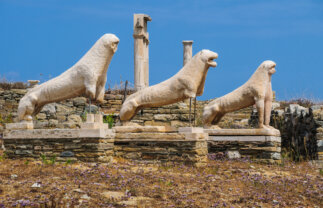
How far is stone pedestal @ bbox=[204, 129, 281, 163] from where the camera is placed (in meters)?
10.8

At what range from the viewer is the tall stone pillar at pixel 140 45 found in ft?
64.7

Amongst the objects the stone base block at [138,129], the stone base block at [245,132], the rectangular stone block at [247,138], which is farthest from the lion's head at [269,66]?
the stone base block at [138,129]

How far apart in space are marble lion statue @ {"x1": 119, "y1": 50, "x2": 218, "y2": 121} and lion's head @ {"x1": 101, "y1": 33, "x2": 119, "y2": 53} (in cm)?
139

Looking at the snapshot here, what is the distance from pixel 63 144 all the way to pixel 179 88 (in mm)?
2595

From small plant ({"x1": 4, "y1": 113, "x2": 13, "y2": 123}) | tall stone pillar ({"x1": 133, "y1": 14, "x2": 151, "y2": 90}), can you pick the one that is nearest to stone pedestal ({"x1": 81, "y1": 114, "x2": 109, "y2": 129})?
small plant ({"x1": 4, "y1": 113, "x2": 13, "y2": 123})

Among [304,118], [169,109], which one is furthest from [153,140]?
[169,109]

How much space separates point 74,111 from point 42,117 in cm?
116

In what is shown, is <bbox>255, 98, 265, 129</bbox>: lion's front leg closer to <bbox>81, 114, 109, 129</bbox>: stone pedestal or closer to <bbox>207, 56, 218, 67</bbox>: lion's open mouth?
<bbox>207, 56, 218, 67</bbox>: lion's open mouth

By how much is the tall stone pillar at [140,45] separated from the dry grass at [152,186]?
36.3 ft

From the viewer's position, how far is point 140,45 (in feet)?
65.8

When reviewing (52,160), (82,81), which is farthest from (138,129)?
(52,160)

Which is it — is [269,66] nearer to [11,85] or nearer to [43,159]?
[43,159]

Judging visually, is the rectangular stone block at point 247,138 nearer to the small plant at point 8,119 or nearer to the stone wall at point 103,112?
the stone wall at point 103,112

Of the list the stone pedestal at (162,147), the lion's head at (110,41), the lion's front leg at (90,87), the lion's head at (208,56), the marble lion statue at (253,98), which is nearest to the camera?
the lion's front leg at (90,87)
